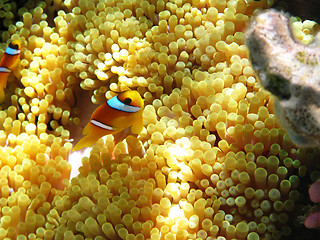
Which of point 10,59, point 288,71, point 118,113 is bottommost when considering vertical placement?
point 10,59

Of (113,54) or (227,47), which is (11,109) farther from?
(227,47)

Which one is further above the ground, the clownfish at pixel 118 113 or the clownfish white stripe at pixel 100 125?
the clownfish at pixel 118 113

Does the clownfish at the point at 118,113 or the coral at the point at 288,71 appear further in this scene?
the clownfish at the point at 118,113

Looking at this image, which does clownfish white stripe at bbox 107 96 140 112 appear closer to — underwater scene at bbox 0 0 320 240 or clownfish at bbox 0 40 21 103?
underwater scene at bbox 0 0 320 240

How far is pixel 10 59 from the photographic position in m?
1.90

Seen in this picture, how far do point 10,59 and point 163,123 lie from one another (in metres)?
1.02

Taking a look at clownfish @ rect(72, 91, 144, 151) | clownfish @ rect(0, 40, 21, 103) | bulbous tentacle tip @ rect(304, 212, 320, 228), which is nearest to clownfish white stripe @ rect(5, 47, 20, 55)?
clownfish @ rect(0, 40, 21, 103)

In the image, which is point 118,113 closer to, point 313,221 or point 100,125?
point 100,125

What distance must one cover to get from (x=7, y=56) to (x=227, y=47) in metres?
1.21

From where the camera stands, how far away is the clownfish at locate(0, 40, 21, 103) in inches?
74.5

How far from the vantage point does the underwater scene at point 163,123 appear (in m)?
1.19

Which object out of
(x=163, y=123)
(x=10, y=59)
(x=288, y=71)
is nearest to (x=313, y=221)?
(x=288, y=71)

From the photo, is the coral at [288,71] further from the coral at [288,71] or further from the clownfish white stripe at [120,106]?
the clownfish white stripe at [120,106]

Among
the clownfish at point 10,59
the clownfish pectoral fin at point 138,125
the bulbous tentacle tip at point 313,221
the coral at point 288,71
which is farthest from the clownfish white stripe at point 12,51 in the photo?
the bulbous tentacle tip at point 313,221
